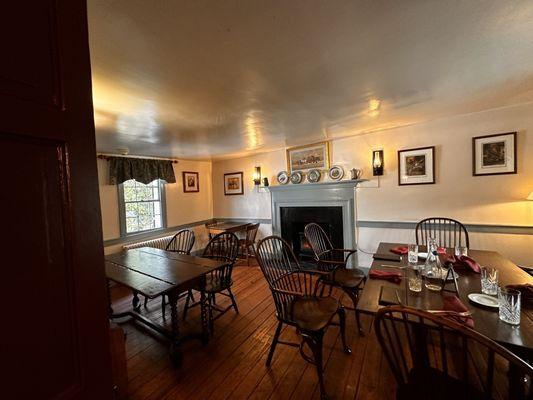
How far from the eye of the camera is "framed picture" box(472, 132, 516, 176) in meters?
2.67

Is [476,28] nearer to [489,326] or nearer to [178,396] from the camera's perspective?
[489,326]

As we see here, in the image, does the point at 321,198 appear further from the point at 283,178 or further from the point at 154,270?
the point at 154,270

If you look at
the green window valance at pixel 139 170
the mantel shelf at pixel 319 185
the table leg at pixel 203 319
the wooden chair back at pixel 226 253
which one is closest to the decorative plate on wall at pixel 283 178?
the mantel shelf at pixel 319 185

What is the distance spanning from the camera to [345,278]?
7.88 ft

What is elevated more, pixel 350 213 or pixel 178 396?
pixel 350 213

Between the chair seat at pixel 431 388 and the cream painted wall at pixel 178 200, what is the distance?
13.7ft

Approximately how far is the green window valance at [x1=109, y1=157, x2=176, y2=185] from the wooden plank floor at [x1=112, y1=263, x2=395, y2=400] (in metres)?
2.42

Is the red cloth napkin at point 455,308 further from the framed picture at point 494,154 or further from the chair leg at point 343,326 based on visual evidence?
the framed picture at point 494,154

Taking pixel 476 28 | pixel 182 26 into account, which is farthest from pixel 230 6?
pixel 476 28

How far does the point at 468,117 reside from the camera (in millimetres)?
2863

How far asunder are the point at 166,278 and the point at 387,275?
1835 millimetres

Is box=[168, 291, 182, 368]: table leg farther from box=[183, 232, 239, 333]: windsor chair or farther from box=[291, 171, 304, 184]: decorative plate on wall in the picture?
box=[291, 171, 304, 184]: decorative plate on wall

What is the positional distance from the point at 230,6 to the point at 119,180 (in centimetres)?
378

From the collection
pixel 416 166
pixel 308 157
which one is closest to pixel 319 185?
pixel 308 157
